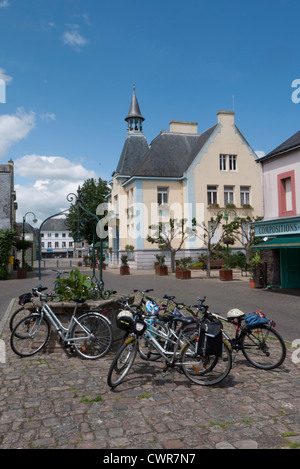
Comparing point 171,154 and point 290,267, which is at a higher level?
point 171,154

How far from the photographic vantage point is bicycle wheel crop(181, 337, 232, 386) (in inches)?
200

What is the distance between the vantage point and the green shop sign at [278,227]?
15.2m

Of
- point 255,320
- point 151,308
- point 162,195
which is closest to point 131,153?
point 162,195

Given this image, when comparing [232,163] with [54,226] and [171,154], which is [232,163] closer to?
[171,154]

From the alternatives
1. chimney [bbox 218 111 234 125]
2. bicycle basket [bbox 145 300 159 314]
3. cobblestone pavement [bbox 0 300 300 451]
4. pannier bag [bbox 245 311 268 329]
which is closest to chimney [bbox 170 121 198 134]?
chimney [bbox 218 111 234 125]

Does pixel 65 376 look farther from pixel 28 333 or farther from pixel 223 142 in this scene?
pixel 223 142

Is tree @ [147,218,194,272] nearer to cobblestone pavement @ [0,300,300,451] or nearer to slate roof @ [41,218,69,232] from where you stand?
cobblestone pavement @ [0,300,300,451]

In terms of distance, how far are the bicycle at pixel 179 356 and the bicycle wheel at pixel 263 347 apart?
29.6 inches

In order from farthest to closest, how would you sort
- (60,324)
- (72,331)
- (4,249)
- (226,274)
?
(4,249)
(226,274)
(60,324)
(72,331)

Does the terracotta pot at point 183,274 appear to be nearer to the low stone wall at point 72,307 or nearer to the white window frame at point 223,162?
the white window frame at point 223,162

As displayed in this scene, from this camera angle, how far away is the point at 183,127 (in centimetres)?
3891

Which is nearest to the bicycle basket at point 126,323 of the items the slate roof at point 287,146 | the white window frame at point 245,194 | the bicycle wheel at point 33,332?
the bicycle wheel at point 33,332

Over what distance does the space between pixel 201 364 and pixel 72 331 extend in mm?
2326
